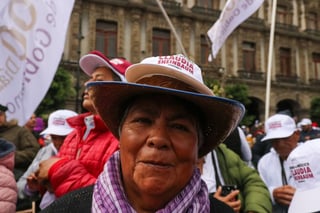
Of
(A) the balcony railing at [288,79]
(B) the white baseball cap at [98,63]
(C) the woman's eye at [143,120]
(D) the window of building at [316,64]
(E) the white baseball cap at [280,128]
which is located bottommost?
(E) the white baseball cap at [280,128]

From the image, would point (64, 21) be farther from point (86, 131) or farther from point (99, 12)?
point (99, 12)

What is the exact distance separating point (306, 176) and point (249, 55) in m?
21.0

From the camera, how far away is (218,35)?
6.77m

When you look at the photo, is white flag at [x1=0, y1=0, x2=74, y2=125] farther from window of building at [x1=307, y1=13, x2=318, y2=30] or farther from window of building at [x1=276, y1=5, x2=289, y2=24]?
window of building at [x1=307, y1=13, x2=318, y2=30]

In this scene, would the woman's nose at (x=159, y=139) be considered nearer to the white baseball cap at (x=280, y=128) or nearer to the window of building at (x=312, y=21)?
the white baseball cap at (x=280, y=128)

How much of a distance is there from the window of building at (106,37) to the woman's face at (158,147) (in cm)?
1732

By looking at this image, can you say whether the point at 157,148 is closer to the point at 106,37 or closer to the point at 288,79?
the point at 106,37

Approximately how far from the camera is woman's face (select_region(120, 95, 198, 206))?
48.8 inches

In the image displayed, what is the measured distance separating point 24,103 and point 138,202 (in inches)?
70.4

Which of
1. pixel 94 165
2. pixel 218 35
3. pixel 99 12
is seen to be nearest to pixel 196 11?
pixel 99 12

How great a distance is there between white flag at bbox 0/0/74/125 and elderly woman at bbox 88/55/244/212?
1485 millimetres

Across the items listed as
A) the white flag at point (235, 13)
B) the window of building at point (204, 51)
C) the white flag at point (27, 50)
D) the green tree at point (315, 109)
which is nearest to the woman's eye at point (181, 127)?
the white flag at point (27, 50)

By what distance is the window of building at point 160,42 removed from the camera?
19.5m

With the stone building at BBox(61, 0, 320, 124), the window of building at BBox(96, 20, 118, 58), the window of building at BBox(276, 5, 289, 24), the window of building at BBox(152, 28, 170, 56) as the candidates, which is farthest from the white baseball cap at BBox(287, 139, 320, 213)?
the window of building at BBox(276, 5, 289, 24)
